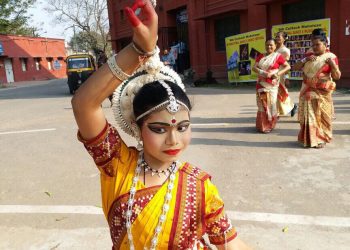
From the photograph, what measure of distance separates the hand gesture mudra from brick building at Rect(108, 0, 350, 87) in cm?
1210

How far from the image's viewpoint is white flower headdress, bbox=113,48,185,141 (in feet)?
4.99

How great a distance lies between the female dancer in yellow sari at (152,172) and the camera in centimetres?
146

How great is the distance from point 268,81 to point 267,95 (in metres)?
0.24

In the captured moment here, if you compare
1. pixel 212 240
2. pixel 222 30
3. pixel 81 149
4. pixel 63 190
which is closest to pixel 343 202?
pixel 212 240

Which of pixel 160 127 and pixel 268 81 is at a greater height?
pixel 160 127

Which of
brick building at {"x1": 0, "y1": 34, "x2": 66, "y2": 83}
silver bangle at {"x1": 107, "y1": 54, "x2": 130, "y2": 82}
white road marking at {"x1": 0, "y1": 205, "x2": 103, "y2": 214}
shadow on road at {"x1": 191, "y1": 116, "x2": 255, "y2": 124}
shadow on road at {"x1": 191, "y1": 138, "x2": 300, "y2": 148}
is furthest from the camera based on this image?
brick building at {"x1": 0, "y1": 34, "x2": 66, "y2": 83}

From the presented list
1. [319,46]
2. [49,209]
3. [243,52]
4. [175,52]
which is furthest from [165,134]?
[175,52]

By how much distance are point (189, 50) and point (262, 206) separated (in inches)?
695

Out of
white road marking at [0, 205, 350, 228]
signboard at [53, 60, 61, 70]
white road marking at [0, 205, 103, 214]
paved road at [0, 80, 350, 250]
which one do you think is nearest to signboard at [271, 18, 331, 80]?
paved road at [0, 80, 350, 250]

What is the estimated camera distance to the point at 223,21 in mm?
17234

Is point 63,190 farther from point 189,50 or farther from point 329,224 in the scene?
point 189,50

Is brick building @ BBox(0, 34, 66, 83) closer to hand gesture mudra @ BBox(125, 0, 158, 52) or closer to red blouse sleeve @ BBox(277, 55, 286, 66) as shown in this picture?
red blouse sleeve @ BBox(277, 55, 286, 66)

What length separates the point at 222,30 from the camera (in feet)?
57.1

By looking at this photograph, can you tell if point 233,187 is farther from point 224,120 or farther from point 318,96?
point 224,120
